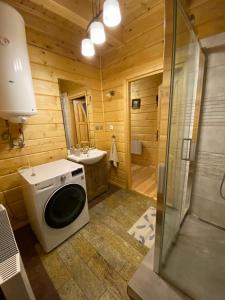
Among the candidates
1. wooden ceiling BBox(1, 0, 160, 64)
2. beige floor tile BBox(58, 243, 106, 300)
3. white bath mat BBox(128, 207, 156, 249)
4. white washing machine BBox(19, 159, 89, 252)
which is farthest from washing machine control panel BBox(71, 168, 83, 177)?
wooden ceiling BBox(1, 0, 160, 64)

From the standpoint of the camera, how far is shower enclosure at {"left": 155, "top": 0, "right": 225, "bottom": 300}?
2.70ft

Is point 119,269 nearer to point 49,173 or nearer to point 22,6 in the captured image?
point 49,173

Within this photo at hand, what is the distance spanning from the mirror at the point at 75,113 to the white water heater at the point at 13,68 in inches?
31.7

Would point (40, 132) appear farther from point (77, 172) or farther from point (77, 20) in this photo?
Result: point (77, 20)

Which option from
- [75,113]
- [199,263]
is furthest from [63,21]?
[199,263]

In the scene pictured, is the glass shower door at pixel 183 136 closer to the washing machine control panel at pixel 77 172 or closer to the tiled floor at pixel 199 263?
the tiled floor at pixel 199 263

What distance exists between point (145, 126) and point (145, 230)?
259cm

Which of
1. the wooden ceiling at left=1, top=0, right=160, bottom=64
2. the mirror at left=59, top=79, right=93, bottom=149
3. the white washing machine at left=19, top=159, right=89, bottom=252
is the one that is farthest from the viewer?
the mirror at left=59, top=79, right=93, bottom=149

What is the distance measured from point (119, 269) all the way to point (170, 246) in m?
0.52

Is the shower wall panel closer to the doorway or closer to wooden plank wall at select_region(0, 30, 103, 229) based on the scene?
the doorway

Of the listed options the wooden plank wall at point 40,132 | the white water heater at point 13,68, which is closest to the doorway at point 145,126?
the wooden plank wall at point 40,132

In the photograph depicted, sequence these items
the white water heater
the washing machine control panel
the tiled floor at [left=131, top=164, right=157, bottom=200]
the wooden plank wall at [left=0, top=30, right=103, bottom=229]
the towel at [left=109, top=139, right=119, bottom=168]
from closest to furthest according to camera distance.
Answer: the white water heater < the washing machine control panel < the wooden plank wall at [left=0, top=30, right=103, bottom=229] < the tiled floor at [left=131, top=164, right=157, bottom=200] < the towel at [left=109, top=139, right=119, bottom=168]

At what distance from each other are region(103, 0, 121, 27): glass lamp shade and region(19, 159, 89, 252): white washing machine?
1429 millimetres

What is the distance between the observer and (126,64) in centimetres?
218
